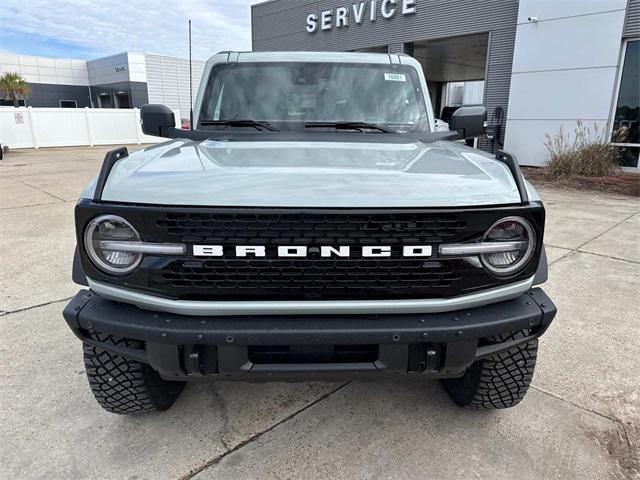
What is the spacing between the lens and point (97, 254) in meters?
1.75

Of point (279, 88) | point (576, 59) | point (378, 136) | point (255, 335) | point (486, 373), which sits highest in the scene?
point (576, 59)

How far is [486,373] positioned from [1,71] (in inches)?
1949

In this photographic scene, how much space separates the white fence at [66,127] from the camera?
2053cm

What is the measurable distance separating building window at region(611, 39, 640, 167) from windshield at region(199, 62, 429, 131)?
10344 mm

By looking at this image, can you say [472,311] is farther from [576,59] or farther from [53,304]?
[576,59]

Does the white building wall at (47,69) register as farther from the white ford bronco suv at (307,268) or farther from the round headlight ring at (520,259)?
the round headlight ring at (520,259)

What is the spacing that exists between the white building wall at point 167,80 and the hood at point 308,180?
3902 centimetres

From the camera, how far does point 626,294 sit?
12.8 ft

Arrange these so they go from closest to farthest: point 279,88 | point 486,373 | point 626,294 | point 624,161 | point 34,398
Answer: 1. point 486,373
2. point 34,398
3. point 279,88
4. point 626,294
5. point 624,161

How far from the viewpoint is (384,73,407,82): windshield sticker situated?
10.4ft

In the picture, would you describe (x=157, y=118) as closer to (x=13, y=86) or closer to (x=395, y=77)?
(x=395, y=77)

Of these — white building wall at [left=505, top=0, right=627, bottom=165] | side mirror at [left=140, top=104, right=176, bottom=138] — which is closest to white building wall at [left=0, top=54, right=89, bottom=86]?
white building wall at [left=505, top=0, right=627, bottom=165]

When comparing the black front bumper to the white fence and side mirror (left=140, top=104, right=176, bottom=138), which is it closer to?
side mirror (left=140, top=104, right=176, bottom=138)

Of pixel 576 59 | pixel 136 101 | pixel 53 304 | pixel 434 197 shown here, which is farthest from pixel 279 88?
pixel 136 101
